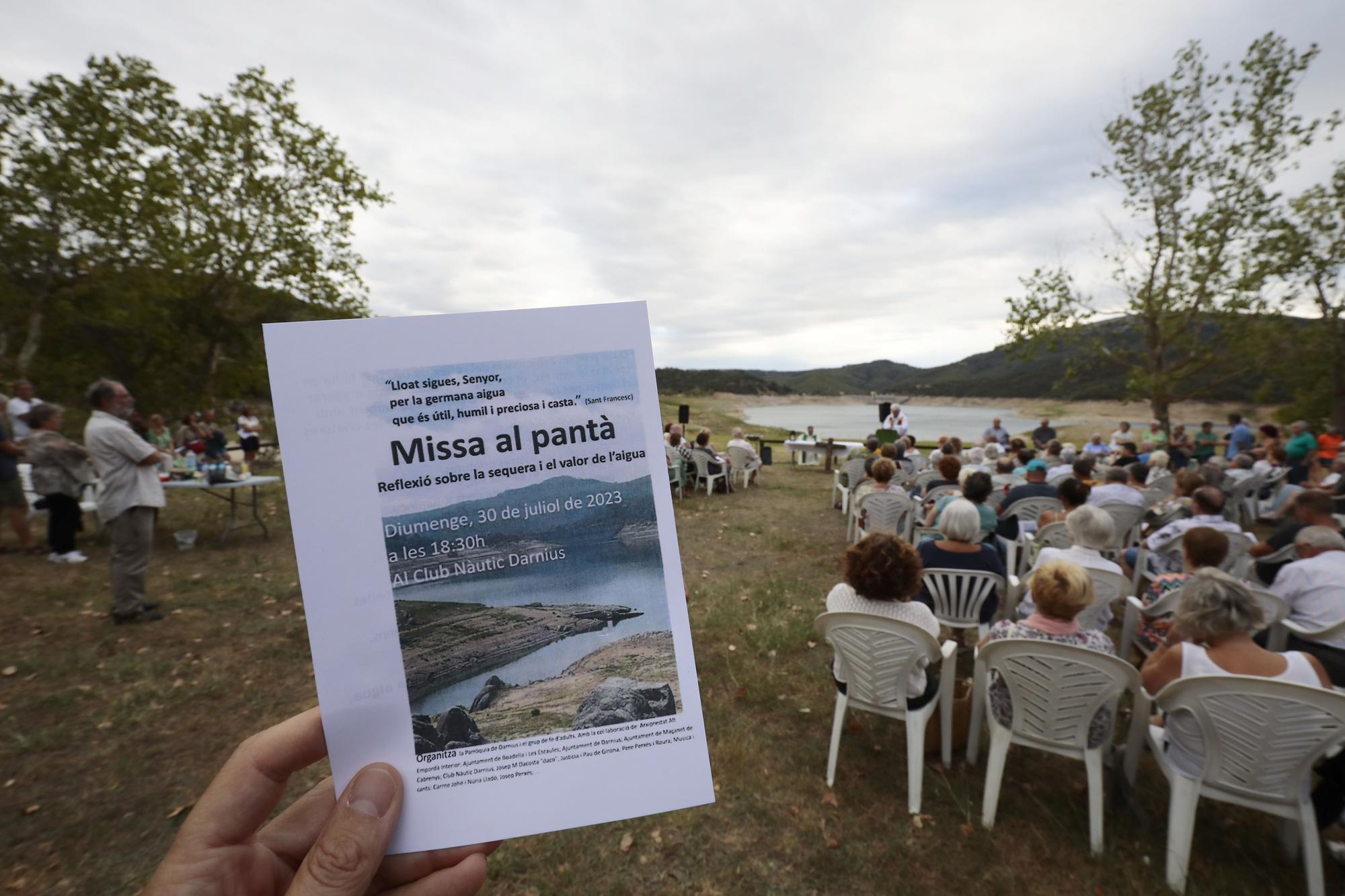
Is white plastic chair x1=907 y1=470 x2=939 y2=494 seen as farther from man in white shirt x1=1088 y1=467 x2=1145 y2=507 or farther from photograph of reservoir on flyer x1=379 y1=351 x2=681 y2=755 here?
photograph of reservoir on flyer x1=379 y1=351 x2=681 y2=755

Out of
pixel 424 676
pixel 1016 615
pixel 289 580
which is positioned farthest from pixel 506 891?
pixel 289 580

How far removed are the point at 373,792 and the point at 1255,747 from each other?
313cm

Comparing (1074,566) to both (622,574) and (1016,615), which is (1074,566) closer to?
(1016,615)

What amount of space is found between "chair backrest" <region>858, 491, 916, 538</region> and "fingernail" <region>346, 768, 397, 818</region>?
6108mm

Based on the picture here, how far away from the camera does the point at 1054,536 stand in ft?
15.6

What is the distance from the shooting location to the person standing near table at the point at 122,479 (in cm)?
440

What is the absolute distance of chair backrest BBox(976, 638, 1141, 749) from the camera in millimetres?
2447

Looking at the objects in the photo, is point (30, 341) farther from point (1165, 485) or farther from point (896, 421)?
point (1165, 485)

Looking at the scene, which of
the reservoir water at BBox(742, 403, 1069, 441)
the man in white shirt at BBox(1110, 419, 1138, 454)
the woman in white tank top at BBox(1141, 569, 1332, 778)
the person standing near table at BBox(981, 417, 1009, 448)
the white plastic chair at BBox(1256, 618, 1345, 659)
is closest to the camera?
the woman in white tank top at BBox(1141, 569, 1332, 778)

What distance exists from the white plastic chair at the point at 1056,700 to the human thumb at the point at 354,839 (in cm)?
267

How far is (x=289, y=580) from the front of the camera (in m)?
6.13

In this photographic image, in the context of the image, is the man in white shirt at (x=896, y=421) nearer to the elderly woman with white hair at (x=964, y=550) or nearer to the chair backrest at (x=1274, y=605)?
the elderly woman with white hair at (x=964, y=550)

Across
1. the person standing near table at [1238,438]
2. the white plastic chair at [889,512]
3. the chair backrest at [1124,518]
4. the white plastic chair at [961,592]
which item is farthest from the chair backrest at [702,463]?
the person standing near table at [1238,438]

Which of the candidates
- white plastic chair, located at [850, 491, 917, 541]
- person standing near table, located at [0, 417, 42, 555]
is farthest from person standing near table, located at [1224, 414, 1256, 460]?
person standing near table, located at [0, 417, 42, 555]
